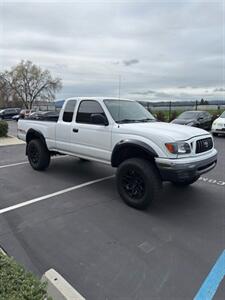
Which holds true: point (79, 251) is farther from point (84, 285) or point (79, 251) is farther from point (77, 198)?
point (77, 198)

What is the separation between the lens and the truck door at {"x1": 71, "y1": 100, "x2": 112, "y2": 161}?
500 cm

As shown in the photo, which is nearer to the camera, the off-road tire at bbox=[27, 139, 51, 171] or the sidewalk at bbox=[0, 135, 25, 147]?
the off-road tire at bbox=[27, 139, 51, 171]

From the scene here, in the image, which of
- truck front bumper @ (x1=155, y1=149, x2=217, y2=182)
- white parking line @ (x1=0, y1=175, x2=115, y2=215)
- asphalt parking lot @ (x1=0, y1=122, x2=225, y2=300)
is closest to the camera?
asphalt parking lot @ (x1=0, y1=122, x2=225, y2=300)

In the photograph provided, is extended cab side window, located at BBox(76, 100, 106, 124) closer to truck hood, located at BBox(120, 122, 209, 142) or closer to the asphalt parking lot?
truck hood, located at BBox(120, 122, 209, 142)

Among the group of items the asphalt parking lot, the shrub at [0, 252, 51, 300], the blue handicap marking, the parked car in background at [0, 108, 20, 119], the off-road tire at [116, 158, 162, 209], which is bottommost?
the blue handicap marking

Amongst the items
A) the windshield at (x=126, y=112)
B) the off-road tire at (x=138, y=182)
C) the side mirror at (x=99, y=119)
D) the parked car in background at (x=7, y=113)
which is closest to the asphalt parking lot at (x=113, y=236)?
the off-road tire at (x=138, y=182)

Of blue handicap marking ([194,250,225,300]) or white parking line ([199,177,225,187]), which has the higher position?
white parking line ([199,177,225,187])

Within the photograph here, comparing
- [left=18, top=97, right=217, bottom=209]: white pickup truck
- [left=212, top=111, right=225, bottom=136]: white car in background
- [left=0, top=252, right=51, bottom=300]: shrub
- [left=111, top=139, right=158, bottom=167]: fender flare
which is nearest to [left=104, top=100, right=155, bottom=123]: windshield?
[left=18, top=97, right=217, bottom=209]: white pickup truck

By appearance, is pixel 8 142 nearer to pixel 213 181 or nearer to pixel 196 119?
pixel 213 181

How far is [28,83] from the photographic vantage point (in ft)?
158

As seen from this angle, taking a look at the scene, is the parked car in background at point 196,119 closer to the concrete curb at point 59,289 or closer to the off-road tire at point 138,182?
the off-road tire at point 138,182

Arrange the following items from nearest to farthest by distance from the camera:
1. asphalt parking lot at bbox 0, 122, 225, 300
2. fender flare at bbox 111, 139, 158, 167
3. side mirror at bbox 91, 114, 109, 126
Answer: asphalt parking lot at bbox 0, 122, 225, 300 < fender flare at bbox 111, 139, 158, 167 < side mirror at bbox 91, 114, 109, 126

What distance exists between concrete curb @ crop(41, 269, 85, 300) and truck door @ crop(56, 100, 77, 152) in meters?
3.69

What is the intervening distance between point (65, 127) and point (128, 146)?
6.36ft
